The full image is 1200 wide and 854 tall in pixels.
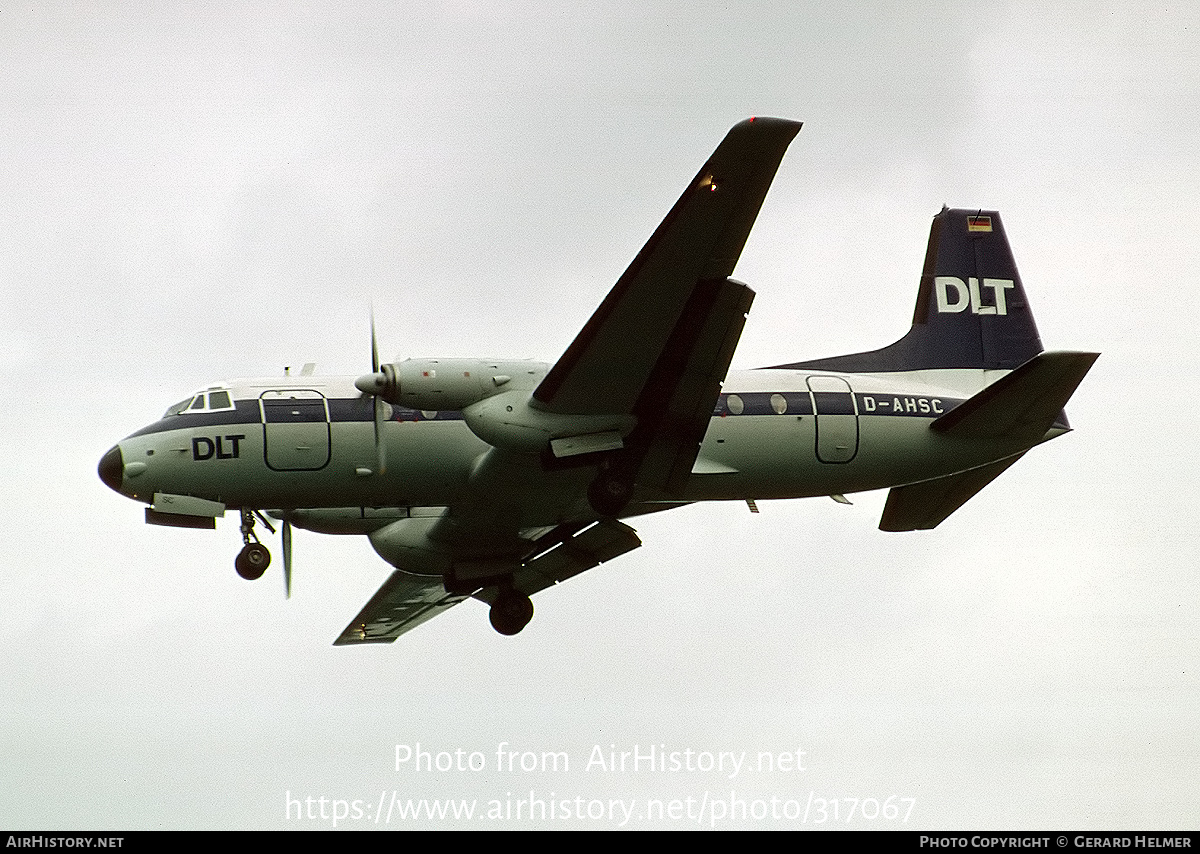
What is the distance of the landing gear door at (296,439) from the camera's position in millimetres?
22500

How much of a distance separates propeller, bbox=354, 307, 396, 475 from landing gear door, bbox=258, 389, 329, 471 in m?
0.79

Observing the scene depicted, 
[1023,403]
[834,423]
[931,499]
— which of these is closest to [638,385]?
[834,423]

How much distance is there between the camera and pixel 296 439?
22531 mm

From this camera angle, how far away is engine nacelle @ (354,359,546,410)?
69.7 ft

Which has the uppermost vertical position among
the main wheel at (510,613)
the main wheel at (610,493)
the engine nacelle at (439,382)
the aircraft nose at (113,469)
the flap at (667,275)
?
the flap at (667,275)

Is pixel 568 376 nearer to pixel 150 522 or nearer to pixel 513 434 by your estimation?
pixel 513 434

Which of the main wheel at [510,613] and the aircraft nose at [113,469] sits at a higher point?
the aircraft nose at [113,469]

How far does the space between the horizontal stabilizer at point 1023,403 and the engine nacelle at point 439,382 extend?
7.34 m

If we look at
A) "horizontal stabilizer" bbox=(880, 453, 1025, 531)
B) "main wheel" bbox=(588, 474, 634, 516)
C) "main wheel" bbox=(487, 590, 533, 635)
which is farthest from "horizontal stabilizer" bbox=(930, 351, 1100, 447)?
"main wheel" bbox=(487, 590, 533, 635)

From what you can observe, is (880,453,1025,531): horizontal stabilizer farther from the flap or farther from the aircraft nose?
the aircraft nose

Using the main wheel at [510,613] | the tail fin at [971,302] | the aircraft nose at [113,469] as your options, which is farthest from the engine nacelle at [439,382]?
the tail fin at [971,302]

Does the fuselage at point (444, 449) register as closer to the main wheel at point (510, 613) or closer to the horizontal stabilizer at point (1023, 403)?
the horizontal stabilizer at point (1023, 403)

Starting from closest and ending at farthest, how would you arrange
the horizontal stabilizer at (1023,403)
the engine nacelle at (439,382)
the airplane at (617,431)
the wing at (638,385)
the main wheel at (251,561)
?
1. the wing at (638,385)
2. the airplane at (617,431)
3. the engine nacelle at (439,382)
4. the horizontal stabilizer at (1023,403)
5. the main wheel at (251,561)
